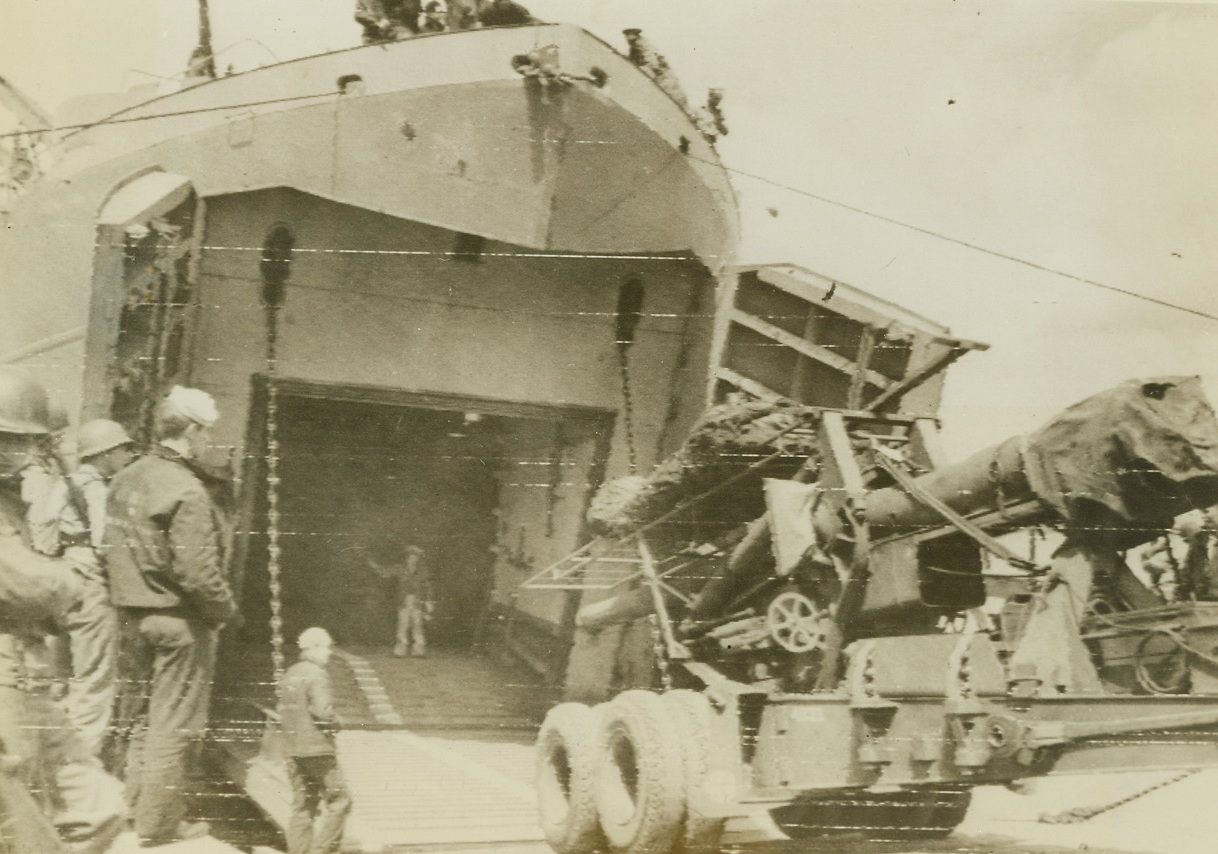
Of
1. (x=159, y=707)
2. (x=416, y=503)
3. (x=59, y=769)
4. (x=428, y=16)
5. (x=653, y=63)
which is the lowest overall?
A: (x=159, y=707)

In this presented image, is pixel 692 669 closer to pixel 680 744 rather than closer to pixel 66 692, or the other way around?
pixel 680 744

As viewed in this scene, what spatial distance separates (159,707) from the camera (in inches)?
174

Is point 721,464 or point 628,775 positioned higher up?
point 721,464

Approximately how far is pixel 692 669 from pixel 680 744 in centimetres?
75

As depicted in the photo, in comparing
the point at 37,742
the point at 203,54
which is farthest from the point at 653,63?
the point at 37,742

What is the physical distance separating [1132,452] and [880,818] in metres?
2.60

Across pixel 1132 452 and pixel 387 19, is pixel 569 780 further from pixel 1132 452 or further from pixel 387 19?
pixel 387 19

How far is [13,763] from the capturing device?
122 inches

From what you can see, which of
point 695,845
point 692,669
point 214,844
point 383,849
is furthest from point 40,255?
point 695,845

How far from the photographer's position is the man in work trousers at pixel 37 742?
9.96 ft

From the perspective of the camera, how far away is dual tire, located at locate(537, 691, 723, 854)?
4133 mm

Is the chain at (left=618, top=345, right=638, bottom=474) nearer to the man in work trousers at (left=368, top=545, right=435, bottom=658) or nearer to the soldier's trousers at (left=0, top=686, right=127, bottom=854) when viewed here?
the man in work trousers at (left=368, top=545, right=435, bottom=658)

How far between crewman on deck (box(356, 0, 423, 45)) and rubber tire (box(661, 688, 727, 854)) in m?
4.48

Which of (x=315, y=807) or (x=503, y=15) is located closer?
(x=315, y=807)
